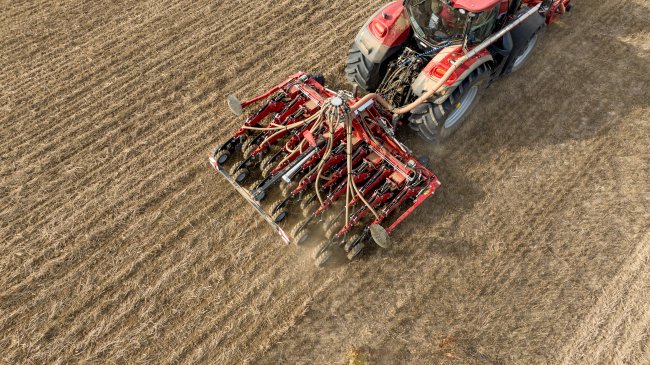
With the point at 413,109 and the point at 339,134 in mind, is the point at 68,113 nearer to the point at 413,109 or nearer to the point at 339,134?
the point at 339,134

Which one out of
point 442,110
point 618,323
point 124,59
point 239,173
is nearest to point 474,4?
point 442,110

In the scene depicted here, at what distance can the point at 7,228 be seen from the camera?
5.47m

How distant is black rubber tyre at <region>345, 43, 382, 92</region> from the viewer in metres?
5.92

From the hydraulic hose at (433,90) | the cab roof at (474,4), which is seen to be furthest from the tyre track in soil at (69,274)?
the cab roof at (474,4)

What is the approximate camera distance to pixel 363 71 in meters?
6.00

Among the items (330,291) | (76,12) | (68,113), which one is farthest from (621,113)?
(76,12)

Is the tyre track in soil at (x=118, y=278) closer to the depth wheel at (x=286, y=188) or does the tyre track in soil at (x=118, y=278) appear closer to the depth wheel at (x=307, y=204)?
the depth wheel at (x=286, y=188)

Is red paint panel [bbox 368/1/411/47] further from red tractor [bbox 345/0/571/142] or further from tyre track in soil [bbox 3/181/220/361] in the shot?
tyre track in soil [bbox 3/181/220/361]

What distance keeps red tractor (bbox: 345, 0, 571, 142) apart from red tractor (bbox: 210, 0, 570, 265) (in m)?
0.01

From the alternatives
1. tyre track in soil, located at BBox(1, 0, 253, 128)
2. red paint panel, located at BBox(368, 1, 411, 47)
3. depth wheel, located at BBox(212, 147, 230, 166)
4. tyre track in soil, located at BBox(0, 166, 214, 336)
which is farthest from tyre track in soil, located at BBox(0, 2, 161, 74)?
red paint panel, located at BBox(368, 1, 411, 47)

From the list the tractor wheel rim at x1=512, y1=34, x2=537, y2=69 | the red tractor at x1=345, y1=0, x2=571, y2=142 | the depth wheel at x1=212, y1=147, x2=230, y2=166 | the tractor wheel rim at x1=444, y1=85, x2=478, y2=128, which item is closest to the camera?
the red tractor at x1=345, y1=0, x2=571, y2=142

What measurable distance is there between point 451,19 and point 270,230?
3557 mm

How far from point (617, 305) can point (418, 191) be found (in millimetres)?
2805

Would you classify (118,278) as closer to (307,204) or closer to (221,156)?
(221,156)
